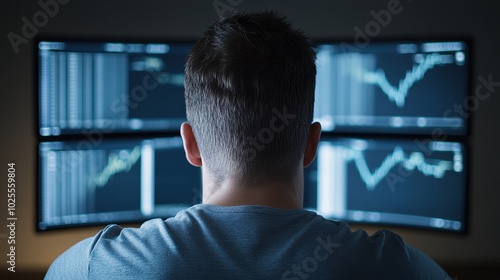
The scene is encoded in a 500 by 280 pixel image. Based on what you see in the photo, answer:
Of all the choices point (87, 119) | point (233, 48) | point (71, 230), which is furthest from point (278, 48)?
point (71, 230)

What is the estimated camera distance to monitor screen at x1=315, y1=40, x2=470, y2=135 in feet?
6.72

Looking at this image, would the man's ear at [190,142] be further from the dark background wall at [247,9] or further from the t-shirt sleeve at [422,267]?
the dark background wall at [247,9]

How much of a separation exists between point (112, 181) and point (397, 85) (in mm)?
942

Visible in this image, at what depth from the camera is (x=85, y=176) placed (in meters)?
2.00

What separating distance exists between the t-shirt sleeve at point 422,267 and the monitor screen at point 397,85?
1.17m

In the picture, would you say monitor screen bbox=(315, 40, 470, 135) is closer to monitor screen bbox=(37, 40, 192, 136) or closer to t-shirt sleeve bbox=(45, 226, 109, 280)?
monitor screen bbox=(37, 40, 192, 136)

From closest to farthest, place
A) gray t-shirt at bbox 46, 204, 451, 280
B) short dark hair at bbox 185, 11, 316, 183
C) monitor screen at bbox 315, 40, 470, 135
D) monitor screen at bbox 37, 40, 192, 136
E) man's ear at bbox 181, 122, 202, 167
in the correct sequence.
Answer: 1. gray t-shirt at bbox 46, 204, 451, 280
2. short dark hair at bbox 185, 11, 316, 183
3. man's ear at bbox 181, 122, 202, 167
4. monitor screen at bbox 37, 40, 192, 136
5. monitor screen at bbox 315, 40, 470, 135

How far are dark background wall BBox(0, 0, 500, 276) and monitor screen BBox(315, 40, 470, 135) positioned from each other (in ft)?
0.22

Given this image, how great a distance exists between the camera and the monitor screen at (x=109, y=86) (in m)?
1.95

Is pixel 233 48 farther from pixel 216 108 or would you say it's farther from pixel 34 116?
pixel 34 116

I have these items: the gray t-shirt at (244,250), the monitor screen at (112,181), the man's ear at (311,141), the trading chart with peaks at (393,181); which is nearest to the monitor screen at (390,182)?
the trading chart with peaks at (393,181)

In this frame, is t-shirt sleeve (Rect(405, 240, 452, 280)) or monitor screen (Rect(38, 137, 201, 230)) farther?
monitor screen (Rect(38, 137, 201, 230))

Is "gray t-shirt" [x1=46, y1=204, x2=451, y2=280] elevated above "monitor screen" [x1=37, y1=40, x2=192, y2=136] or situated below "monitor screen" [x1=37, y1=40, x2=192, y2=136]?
below

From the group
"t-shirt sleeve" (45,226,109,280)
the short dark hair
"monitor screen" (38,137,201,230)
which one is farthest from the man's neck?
"monitor screen" (38,137,201,230)
